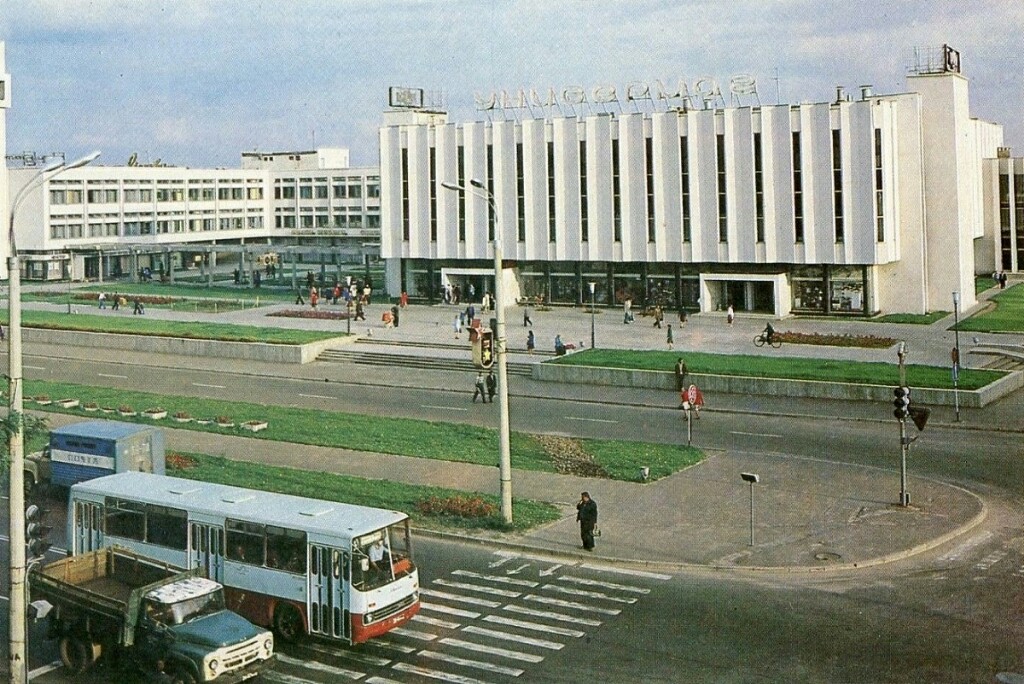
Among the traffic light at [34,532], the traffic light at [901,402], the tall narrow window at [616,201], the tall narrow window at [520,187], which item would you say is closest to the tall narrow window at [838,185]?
the tall narrow window at [616,201]

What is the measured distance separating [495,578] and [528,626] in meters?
3.31

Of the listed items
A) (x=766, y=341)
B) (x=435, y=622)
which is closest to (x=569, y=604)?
(x=435, y=622)

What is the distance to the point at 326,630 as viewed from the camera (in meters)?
21.0

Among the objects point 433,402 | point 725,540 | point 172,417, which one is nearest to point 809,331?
point 433,402

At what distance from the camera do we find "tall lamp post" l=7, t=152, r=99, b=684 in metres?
18.6

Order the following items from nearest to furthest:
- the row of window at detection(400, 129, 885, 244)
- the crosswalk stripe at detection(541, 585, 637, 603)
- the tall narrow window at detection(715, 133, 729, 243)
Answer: the crosswalk stripe at detection(541, 585, 637, 603), the row of window at detection(400, 129, 885, 244), the tall narrow window at detection(715, 133, 729, 243)

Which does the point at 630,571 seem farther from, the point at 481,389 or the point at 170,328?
the point at 170,328

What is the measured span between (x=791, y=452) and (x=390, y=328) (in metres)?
36.9

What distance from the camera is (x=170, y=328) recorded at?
226 feet

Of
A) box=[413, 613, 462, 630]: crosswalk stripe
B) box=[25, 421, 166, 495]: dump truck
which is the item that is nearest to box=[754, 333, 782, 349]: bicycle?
box=[25, 421, 166, 495]: dump truck

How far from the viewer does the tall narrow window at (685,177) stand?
76.6 metres

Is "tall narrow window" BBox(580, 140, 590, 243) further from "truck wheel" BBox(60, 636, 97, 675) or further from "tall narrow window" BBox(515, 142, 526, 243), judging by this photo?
"truck wheel" BBox(60, 636, 97, 675)

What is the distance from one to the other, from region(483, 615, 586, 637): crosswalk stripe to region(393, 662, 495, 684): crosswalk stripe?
261 cm

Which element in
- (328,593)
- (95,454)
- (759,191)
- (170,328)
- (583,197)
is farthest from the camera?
(583,197)
